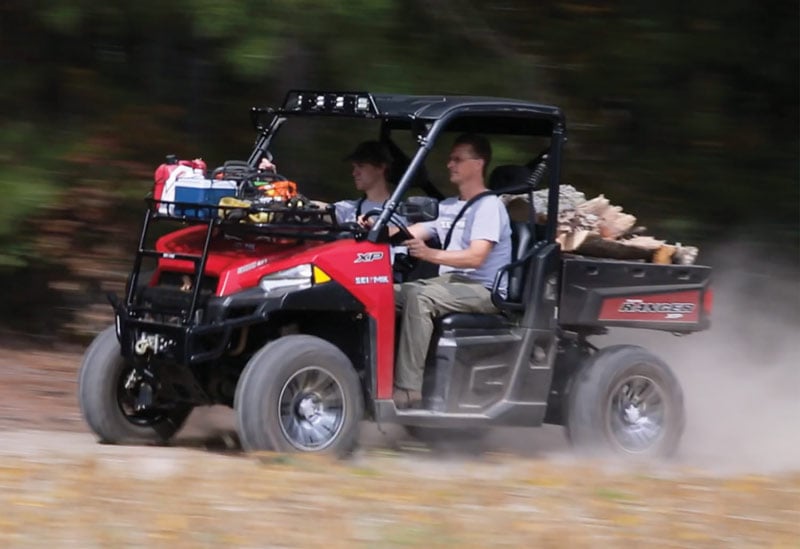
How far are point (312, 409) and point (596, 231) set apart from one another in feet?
7.31

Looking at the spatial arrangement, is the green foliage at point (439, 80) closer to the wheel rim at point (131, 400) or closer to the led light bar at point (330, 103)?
the led light bar at point (330, 103)

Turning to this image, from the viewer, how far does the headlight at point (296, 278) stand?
7.45 m

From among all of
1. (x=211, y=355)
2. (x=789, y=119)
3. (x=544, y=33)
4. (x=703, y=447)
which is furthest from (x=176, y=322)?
(x=789, y=119)

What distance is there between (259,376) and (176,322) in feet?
1.96

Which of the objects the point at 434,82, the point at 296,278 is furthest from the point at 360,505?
the point at 434,82

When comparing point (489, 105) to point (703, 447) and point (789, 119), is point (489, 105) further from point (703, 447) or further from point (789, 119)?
point (789, 119)

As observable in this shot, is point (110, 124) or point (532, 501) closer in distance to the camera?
point (532, 501)

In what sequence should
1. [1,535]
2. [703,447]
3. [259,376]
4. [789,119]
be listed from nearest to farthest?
[1,535], [259,376], [703,447], [789,119]

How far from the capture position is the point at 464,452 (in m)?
8.90

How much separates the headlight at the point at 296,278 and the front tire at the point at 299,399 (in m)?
0.26

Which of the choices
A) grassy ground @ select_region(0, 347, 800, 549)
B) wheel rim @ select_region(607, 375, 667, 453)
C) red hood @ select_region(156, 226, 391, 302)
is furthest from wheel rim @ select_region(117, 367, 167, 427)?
wheel rim @ select_region(607, 375, 667, 453)

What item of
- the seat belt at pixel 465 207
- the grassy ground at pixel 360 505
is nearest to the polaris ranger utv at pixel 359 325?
the seat belt at pixel 465 207

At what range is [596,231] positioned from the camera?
28.6ft

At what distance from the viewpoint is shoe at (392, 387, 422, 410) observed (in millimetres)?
7894
